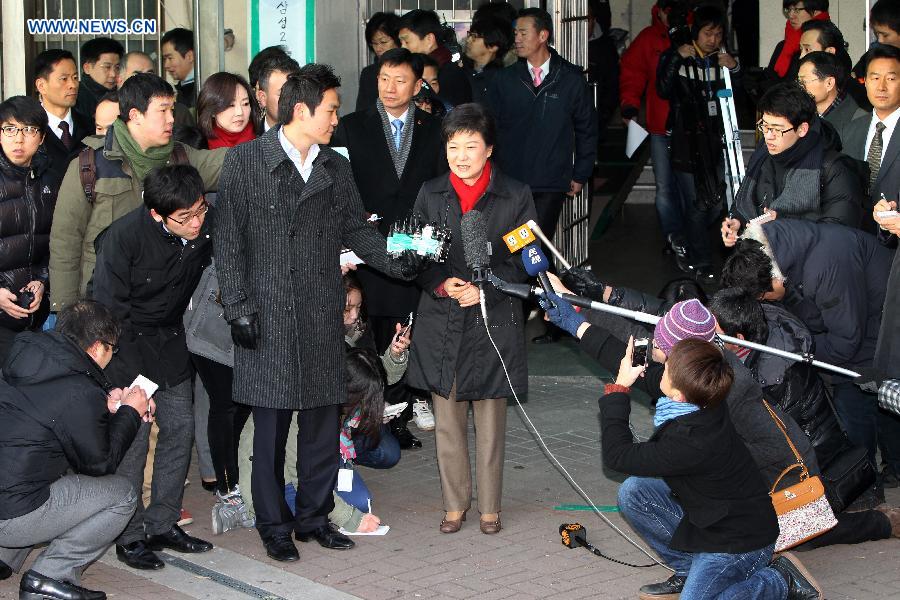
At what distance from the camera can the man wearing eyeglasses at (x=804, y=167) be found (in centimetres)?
677

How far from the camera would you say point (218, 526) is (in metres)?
6.27

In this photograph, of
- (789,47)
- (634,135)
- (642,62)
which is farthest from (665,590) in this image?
(642,62)

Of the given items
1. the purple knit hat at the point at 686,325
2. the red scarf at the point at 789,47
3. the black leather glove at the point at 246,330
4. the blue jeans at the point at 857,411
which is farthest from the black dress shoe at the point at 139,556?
the red scarf at the point at 789,47

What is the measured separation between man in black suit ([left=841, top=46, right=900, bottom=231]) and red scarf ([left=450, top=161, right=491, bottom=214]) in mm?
2227

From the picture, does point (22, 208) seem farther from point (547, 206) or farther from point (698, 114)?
point (698, 114)

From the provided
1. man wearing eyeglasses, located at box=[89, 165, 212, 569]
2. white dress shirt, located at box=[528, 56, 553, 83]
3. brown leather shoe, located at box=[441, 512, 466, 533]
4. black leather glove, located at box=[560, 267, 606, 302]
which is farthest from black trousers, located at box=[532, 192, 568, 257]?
man wearing eyeglasses, located at box=[89, 165, 212, 569]

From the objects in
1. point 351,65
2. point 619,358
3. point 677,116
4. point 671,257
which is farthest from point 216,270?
point 671,257

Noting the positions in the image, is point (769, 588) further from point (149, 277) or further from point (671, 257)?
point (671, 257)

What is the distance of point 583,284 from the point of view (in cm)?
641

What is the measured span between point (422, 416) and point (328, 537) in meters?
2.10

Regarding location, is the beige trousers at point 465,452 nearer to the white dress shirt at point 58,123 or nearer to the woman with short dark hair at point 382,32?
the white dress shirt at point 58,123

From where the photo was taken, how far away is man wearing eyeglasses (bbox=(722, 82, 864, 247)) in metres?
6.77

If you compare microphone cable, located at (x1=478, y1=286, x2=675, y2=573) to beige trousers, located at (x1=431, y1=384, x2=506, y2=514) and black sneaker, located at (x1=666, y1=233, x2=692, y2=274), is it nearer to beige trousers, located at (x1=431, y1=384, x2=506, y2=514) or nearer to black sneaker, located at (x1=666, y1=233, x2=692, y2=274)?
beige trousers, located at (x1=431, y1=384, x2=506, y2=514)

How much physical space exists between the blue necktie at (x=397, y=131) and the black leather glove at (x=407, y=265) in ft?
5.15
